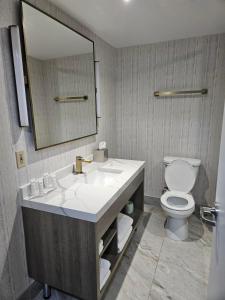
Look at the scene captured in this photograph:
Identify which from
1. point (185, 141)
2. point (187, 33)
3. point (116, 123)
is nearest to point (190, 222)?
point (185, 141)

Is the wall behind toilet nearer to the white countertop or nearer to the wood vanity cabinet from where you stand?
the white countertop

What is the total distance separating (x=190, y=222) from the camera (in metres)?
2.62

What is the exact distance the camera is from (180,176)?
2578mm

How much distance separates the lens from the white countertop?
1.28 metres

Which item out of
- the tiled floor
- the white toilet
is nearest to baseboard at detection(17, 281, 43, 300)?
the tiled floor

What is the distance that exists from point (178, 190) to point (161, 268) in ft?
3.28

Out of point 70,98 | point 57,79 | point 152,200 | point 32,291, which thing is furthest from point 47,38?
point 152,200

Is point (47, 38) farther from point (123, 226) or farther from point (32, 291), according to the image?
point (32, 291)

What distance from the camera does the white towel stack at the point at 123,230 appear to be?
1.81 metres

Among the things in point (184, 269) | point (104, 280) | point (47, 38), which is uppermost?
point (47, 38)

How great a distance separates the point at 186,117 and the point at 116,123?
1003 millimetres

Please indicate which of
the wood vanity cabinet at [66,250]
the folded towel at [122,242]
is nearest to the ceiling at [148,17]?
the wood vanity cabinet at [66,250]

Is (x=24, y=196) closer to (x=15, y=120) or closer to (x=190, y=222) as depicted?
(x=15, y=120)

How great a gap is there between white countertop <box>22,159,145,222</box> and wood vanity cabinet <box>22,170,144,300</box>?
0.05 m
